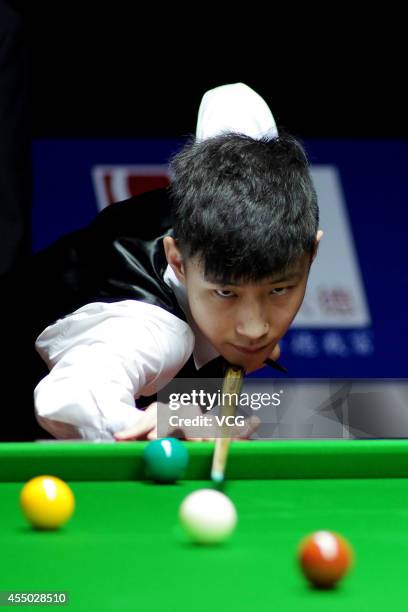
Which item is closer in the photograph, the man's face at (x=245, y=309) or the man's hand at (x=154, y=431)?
the man's hand at (x=154, y=431)

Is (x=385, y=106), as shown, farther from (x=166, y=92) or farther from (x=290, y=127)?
(x=166, y=92)

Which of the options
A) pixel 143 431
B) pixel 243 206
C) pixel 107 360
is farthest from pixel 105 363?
pixel 243 206

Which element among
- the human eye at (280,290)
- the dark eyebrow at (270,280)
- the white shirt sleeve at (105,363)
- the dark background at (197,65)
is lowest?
the white shirt sleeve at (105,363)

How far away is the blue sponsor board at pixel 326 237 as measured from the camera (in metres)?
4.98

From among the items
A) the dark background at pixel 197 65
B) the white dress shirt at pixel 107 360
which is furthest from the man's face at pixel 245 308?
the dark background at pixel 197 65

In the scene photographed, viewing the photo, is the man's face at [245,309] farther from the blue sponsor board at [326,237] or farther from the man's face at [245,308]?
the blue sponsor board at [326,237]

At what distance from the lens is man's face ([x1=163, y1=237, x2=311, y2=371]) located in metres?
2.40

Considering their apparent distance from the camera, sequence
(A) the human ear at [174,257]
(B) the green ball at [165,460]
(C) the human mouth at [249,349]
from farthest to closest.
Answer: (A) the human ear at [174,257], (C) the human mouth at [249,349], (B) the green ball at [165,460]

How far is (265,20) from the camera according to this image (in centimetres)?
491

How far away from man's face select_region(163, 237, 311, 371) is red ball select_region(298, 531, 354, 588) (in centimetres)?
119

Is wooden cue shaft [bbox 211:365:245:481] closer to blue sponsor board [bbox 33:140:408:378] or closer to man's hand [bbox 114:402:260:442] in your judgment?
man's hand [bbox 114:402:260:442]

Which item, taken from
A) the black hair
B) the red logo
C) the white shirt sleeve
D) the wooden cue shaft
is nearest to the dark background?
the red logo

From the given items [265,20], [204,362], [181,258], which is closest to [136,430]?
[181,258]

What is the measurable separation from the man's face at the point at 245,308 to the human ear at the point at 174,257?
1.4 inches
